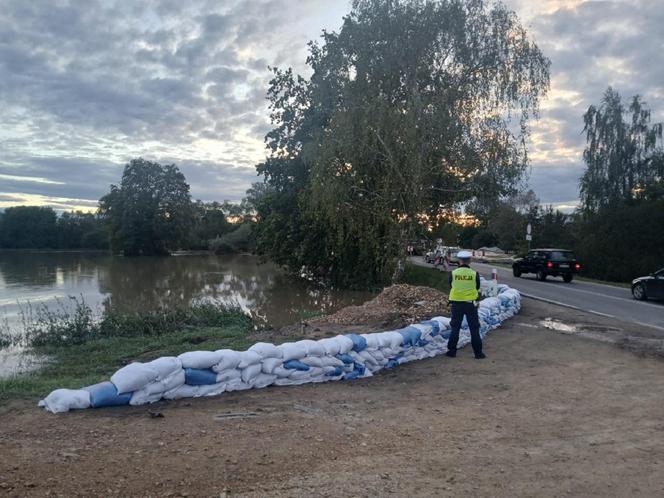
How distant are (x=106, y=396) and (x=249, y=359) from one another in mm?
1721

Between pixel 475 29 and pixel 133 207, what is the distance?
69.6 meters

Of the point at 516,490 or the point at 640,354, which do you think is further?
the point at 640,354

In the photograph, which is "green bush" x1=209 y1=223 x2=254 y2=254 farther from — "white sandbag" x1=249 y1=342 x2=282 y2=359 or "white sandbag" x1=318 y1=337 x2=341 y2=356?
"white sandbag" x1=249 y1=342 x2=282 y2=359

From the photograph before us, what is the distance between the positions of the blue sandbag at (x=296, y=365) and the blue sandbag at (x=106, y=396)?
202 cm

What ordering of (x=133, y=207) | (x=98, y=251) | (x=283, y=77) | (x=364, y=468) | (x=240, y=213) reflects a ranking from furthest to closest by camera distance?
(x=240, y=213)
(x=98, y=251)
(x=133, y=207)
(x=283, y=77)
(x=364, y=468)

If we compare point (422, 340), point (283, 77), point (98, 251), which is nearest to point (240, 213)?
point (98, 251)

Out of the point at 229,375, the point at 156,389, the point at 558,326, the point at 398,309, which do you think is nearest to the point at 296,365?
the point at 229,375

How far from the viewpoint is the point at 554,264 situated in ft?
90.7

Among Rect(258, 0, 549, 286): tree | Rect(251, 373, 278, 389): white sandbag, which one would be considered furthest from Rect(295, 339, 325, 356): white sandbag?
Rect(258, 0, 549, 286): tree

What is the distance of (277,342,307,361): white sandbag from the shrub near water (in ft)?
25.4

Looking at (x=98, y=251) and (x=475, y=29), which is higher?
(x=475, y=29)

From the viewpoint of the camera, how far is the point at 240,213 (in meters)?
118

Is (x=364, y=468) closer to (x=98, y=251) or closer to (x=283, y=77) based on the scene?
(x=283, y=77)

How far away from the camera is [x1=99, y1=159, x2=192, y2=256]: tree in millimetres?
81125
